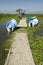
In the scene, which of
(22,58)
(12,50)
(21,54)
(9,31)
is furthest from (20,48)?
(9,31)

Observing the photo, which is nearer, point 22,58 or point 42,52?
point 22,58

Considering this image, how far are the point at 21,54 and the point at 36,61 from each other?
256cm

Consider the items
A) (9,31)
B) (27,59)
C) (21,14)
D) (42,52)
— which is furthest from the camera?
(21,14)

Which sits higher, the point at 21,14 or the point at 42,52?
the point at 42,52

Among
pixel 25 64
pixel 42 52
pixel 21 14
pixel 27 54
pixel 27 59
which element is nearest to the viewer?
pixel 25 64

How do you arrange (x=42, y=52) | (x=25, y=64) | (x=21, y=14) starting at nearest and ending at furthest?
(x=25, y=64) < (x=42, y=52) < (x=21, y=14)

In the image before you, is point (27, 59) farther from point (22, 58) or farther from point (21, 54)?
point (21, 54)

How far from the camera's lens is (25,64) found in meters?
15.4

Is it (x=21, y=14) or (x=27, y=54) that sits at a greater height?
(x=27, y=54)

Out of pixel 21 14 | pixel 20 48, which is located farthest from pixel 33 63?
pixel 21 14

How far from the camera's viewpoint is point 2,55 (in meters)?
19.5

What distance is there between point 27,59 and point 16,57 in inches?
43.7

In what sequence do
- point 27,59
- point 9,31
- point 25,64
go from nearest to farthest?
point 25,64, point 27,59, point 9,31

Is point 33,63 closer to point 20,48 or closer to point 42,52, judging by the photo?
point 42,52
